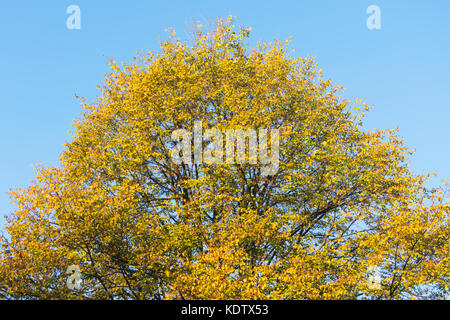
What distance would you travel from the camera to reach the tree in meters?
22.6

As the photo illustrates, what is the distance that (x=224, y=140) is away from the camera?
28.3 m

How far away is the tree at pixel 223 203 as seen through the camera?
22.6 m

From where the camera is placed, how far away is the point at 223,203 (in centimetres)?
2662

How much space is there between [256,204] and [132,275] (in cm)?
960

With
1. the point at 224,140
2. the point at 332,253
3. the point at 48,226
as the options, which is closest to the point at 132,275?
the point at 48,226

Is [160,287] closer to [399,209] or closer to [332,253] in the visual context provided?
[332,253]

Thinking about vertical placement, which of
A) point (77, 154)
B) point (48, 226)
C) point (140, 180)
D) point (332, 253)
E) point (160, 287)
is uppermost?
point (77, 154)

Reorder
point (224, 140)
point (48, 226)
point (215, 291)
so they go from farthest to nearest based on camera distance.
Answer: point (224, 140) < point (48, 226) < point (215, 291)

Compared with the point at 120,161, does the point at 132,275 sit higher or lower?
lower
